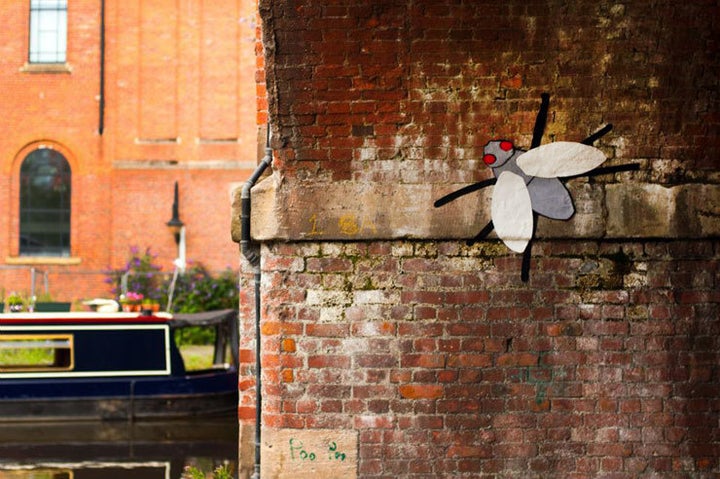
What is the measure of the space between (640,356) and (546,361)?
473mm

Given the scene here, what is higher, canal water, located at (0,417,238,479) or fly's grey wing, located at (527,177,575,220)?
fly's grey wing, located at (527,177,575,220)

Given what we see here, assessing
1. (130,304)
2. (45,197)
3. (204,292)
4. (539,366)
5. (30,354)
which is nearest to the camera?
(539,366)

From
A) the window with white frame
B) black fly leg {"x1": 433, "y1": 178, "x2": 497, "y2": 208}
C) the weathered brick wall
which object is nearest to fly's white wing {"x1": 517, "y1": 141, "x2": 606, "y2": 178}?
black fly leg {"x1": 433, "y1": 178, "x2": 497, "y2": 208}

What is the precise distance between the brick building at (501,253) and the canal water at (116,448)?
6.21 meters

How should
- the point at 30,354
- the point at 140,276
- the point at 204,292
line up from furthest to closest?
1. the point at 140,276
2. the point at 204,292
3. the point at 30,354

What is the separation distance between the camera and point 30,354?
1647 centimetres

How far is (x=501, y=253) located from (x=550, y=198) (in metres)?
0.37

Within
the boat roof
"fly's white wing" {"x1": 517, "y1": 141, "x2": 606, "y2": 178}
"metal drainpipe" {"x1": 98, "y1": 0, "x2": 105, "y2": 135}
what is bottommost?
the boat roof

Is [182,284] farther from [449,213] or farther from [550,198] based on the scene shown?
[550,198]

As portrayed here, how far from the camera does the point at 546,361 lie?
5207 mm

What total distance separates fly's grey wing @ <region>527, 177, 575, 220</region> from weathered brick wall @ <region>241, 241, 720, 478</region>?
161 mm

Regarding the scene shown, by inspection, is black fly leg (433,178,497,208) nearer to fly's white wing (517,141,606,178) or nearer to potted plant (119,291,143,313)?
fly's white wing (517,141,606,178)

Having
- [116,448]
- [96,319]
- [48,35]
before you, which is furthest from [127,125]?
[116,448]

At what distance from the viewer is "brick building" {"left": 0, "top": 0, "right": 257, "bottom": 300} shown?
23250 mm
